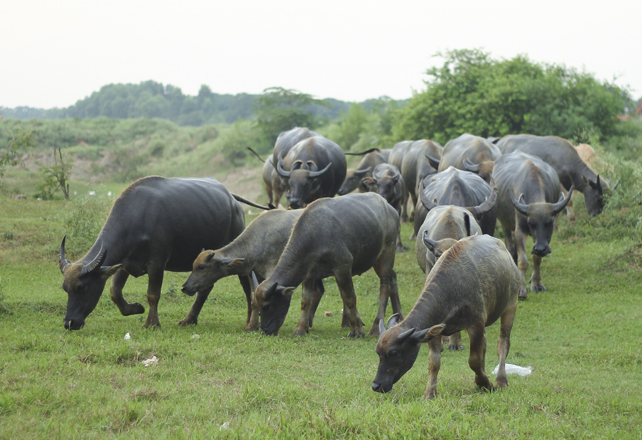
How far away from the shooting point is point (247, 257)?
953 centimetres

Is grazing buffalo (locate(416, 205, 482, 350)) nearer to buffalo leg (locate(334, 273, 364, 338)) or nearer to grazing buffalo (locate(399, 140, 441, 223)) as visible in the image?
buffalo leg (locate(334, 273, 364, 338))

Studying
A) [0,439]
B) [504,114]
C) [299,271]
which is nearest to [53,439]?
[0,439]

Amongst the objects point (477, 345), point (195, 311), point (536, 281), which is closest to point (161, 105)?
Result: point (536, 281)

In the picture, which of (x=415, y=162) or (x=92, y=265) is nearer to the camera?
(x=92, y=265)

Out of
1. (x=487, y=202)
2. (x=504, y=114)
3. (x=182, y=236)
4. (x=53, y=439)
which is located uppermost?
(x=504, y=114)

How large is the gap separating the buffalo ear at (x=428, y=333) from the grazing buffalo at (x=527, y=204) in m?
6.66

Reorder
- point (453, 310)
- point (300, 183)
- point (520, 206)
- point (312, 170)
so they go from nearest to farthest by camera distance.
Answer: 1. point (453, 310)
2. point (520, 206)
3. point (300, 183)
4. point (312, 170)

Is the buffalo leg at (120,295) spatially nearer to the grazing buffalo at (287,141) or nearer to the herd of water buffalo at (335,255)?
the herd of water buffalo at (335,255)

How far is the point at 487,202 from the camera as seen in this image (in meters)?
9.95

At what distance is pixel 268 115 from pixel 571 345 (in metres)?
42.8

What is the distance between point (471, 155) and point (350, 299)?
7462mm

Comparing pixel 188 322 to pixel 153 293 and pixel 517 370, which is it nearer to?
pixel 153 293

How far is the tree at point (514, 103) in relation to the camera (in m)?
26.5

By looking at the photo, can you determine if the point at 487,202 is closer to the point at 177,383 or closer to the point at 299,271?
the point at 299,271
